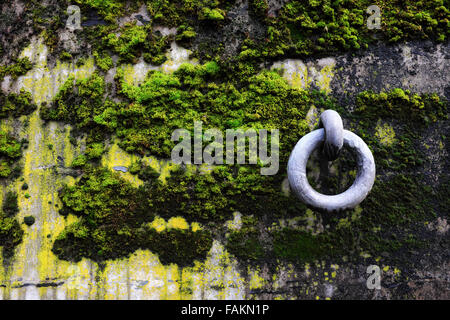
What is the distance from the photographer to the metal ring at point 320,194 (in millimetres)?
3395

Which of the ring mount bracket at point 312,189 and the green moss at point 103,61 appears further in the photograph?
the green moss at point 103,61

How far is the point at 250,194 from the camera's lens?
4.00 m

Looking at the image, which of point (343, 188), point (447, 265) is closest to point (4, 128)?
point (343, 188)

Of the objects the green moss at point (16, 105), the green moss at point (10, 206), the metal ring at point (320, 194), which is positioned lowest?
the green moss at point (10, 206)

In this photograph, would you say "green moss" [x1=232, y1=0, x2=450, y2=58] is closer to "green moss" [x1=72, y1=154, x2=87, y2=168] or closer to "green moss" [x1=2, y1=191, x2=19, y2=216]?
"green moss" [x1=72, y1=154, x2=87, y2=168]

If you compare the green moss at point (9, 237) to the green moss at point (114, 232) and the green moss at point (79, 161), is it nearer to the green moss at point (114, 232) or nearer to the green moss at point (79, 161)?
the green moss at point (114, 232)

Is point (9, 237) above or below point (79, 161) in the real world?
below

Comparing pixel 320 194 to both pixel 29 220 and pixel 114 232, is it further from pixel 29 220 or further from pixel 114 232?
pixel 29 220

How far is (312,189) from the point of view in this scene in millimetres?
3447

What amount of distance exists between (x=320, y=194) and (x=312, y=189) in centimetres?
9

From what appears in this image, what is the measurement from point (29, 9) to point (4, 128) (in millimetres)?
1496


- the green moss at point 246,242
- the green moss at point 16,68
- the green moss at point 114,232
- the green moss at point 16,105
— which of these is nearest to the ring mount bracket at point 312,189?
the green moss at point 246,242

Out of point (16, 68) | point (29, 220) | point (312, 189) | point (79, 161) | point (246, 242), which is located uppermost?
point (16, 68)

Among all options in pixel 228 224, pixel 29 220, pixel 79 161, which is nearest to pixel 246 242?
pixel 228 224
